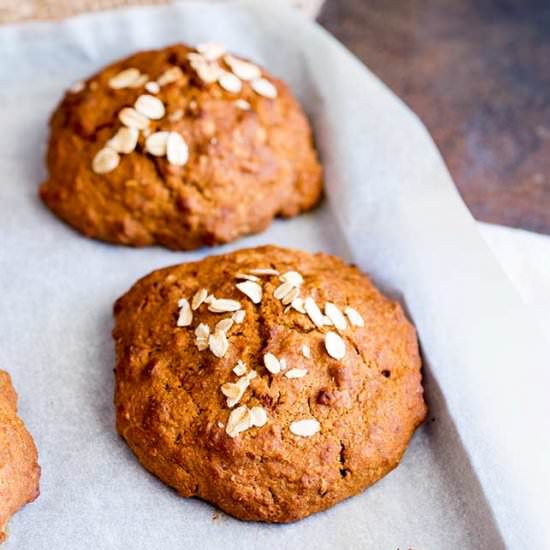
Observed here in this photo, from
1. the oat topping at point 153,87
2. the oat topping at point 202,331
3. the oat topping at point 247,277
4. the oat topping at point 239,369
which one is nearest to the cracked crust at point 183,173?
the oat topping at point 153,87

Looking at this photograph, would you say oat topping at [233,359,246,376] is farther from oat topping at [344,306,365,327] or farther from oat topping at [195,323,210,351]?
oat topping at [344,306,365,327]

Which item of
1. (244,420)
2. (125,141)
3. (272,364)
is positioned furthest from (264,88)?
(244,420)

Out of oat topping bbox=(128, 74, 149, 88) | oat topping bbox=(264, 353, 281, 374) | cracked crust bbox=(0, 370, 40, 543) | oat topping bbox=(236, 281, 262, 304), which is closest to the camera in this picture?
cracked crust bbox=(0, 370, 40, 543)

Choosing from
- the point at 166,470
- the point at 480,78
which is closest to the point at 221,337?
the point at 166,470

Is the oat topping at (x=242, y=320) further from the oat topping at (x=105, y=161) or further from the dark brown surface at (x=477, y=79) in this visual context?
the dark brown surface at (x=477, y=79)

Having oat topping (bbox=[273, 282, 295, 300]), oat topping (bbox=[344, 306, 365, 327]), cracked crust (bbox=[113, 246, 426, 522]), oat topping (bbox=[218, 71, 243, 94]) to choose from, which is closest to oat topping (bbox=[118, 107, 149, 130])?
oat topping (bbox=[218, 71, 243, 94])

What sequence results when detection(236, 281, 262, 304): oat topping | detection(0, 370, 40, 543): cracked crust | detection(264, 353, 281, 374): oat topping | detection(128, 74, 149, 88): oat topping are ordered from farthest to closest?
detection(128, 74, 149, 88): oat topping → detection(236, 281, 262, 304): oat topping → detection(264, 353, 281, 374): oat topping → detection(0, 370, 40, 543): cracked crust

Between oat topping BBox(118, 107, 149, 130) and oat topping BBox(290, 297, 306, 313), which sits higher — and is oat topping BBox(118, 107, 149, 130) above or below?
below

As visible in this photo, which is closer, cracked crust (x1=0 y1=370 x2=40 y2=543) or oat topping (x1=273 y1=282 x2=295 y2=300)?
cracked crust (x1=0 y1=370 x2=40 y2=543)
